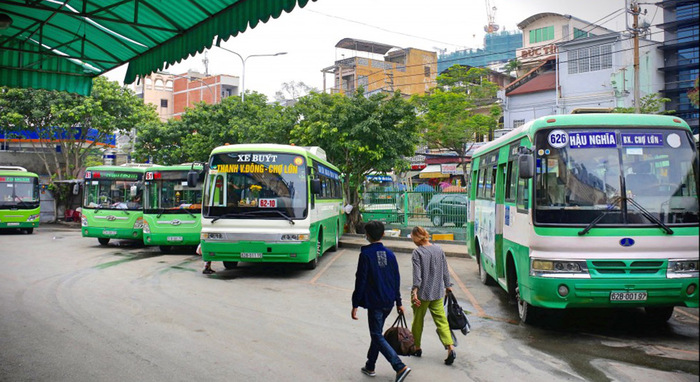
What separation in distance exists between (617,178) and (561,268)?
1375mm

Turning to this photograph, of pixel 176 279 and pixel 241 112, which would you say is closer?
pixel 176 279

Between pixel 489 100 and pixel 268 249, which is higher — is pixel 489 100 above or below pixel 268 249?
above

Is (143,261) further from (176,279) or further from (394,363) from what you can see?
(394,363)

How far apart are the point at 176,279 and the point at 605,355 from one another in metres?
8.89

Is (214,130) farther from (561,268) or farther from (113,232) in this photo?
(561,268)

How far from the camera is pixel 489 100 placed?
40.4 meters

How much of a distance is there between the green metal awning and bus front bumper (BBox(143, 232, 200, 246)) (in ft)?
Result: 22.8

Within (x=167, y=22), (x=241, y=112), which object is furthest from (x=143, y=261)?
(x=241, y=112)

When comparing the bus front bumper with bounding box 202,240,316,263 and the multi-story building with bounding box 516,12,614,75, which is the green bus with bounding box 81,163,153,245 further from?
the multi-story building with bounding box 516,12,614,75

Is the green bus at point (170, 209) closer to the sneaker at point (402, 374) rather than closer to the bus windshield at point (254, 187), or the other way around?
the bus windshield at point (254, 187)

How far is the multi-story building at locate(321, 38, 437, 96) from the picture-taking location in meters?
58.2

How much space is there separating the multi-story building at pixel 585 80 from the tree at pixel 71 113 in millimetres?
25683

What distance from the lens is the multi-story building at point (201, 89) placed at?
212 ft

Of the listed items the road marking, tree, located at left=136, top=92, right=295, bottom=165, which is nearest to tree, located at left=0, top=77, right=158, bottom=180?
tree, located at left=136, top=92, right=295, bottom=165
